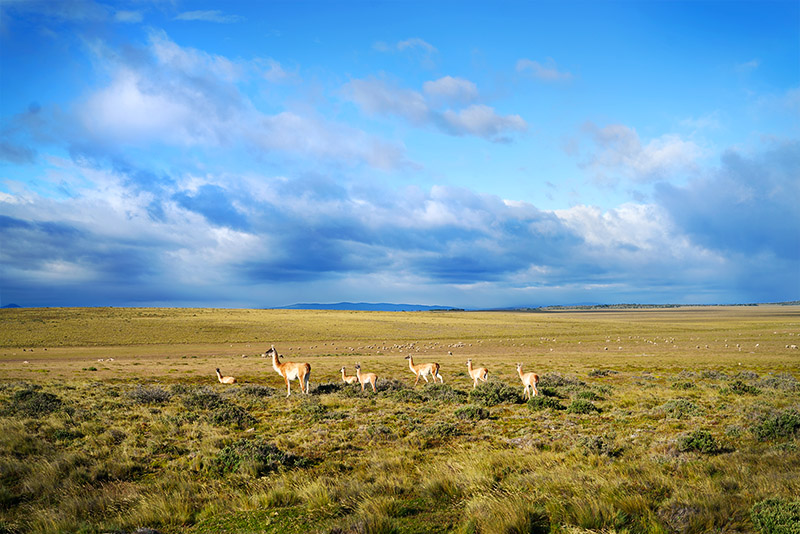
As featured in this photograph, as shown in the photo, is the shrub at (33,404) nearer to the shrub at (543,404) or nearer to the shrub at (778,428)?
the shrub at (543,404)

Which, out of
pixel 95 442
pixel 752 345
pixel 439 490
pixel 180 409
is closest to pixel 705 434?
pixel 439 490

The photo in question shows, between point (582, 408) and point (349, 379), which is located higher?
point (582, 408)

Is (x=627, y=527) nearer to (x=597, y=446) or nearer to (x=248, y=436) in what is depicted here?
(x=597, y=446)

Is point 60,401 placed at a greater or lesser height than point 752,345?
greater

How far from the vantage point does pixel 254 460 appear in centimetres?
923

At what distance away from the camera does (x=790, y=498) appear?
6016 millimetres

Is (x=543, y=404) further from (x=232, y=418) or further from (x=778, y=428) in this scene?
(x=232, y=418)

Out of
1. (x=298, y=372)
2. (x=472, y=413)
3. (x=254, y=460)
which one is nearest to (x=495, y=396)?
(x=472, y=413)

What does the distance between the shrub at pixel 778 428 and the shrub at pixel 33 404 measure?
21.4 metres

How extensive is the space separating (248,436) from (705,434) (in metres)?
11.9

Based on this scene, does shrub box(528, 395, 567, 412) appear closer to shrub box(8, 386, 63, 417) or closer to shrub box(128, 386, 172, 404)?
shrub box(128, 386, 172, 404)

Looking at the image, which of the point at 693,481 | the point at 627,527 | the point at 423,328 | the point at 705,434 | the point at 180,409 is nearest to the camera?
the point at 627,527

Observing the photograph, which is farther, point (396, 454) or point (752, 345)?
point (752, 345)

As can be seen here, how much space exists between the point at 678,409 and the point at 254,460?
1396 cm
